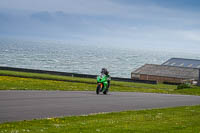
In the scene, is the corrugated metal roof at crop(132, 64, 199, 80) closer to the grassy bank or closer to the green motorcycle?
the grassy bank

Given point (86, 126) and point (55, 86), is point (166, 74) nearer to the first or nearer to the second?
point (55, 86)

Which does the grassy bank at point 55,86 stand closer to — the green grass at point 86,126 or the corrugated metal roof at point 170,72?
the green grass at point 86,126

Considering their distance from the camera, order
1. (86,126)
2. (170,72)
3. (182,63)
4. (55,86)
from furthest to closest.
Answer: (182,63) < (170,72) < (55,86) < (86,126)

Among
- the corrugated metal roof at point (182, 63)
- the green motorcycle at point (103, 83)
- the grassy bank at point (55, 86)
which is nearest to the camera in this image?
the green motorcycle at point (103, 83)

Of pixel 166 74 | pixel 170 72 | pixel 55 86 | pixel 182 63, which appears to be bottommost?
pixel 55 86

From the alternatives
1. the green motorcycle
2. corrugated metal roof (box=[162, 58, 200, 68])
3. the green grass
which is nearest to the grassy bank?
the green motorcycle

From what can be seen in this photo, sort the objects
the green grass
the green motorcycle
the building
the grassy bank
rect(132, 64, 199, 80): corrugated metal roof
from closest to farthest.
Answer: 1. the green grass
2. the green motorcycle
3. the grassy bank
4. the building
5. rect(132, 64, 199, 80): corrugated metal roof

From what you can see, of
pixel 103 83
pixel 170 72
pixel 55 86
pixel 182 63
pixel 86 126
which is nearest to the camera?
pixel 86 126

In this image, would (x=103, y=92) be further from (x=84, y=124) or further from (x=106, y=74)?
(x=84, y=124)

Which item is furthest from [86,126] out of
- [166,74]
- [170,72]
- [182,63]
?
[182,63]

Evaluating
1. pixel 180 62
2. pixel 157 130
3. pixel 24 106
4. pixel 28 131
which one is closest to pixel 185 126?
pixel 157 130

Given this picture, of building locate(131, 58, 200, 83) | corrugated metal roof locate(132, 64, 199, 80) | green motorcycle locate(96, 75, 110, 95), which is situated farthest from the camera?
corrugated metal roof locate(132, 64, 199, 80)

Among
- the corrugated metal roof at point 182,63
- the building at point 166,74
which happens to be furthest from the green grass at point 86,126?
the corrugated metal roof at point 182,63

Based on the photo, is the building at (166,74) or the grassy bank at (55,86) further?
the building at (166,74)
